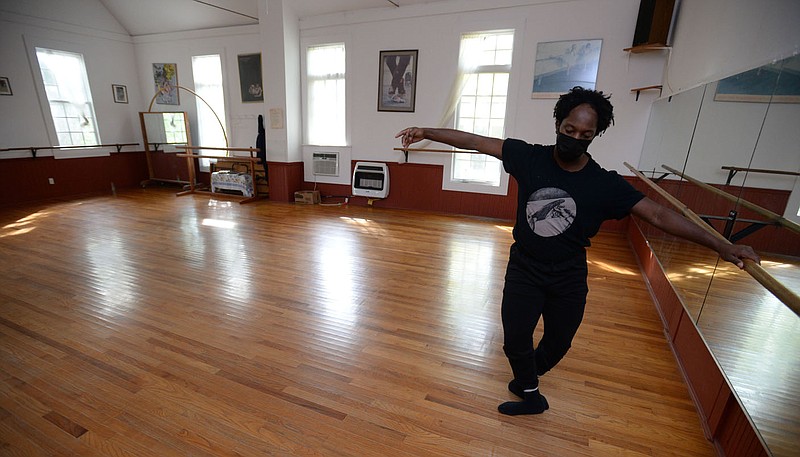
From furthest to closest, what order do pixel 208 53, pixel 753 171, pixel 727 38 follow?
pixel 208 53
pixel 727 38
pixel 753 171

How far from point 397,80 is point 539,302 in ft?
16.8

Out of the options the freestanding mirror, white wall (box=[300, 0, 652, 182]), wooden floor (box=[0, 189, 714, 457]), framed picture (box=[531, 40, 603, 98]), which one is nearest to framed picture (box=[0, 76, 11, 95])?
the freestanding mirror

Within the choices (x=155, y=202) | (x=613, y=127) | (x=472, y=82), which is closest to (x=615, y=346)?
(x=613, y=127)

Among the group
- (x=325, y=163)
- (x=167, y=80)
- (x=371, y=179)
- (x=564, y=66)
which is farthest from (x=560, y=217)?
(x=167, y=80)

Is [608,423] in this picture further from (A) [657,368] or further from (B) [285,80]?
(B) [285,80]

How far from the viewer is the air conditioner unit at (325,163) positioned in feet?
21.6

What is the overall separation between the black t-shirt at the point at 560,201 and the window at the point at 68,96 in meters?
8.95

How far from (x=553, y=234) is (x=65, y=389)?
8.35ft

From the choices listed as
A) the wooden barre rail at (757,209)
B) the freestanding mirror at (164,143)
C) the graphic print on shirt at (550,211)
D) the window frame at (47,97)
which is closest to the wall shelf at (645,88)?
the wooden barre rail at (757,209)

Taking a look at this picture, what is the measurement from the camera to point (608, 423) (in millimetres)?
1713

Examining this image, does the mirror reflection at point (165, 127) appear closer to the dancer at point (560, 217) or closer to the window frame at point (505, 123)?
the window frame at point (505, 123)

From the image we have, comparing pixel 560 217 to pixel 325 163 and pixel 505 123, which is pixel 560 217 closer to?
pixel 505 123

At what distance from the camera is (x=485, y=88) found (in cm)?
543

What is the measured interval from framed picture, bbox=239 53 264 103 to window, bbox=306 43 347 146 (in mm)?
1109
